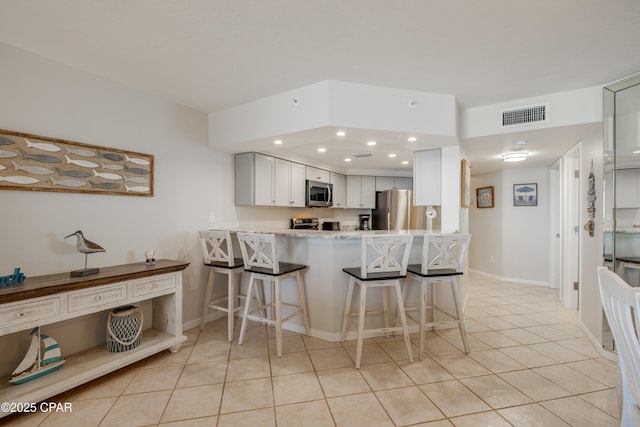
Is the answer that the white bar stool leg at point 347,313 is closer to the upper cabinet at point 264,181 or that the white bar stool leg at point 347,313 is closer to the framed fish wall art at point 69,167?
the upper cabinet at point 264,181

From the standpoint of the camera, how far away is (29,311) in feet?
5.80

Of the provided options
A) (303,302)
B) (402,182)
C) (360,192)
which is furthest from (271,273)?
(402,182)

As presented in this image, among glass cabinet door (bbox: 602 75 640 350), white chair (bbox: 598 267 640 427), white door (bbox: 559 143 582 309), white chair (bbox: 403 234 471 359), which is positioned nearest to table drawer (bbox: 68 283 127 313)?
white chair (bbox: 403 234 471 359)

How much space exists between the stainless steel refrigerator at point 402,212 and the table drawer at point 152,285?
4.04 m

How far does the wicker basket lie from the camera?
229cm

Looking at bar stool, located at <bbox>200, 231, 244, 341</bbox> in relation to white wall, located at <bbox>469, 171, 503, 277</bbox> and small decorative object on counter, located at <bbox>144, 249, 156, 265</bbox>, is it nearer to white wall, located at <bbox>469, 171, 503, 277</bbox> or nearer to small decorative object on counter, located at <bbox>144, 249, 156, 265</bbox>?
small decorative object on counter, located at <bbox>144, 249, 156, 265</bbox>

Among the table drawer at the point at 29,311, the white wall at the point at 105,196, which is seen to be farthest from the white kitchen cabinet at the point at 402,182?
the table drawer at the point at 29,311

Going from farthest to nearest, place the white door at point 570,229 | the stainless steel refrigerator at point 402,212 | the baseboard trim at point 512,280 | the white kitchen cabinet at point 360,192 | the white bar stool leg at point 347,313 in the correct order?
the white kitchen cabinet at point 360,192 < the stainless steel refrigerator at point 402,212 < the baseboard trim at point 512,280 < the white door at point 570,229 < the white bar stool leg at point 347,313

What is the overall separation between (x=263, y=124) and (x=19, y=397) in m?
2.64

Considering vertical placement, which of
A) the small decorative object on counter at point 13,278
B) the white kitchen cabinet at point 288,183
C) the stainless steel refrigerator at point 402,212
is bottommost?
the small decorative object on counter at point 13,278

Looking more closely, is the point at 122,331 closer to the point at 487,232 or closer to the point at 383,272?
the point at 383,272

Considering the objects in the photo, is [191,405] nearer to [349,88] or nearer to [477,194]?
[349,88]

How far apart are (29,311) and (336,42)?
8.55 ft

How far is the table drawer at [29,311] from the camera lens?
1.68 metres
